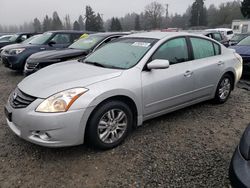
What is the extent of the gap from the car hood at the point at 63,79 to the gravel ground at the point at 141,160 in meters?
0.82

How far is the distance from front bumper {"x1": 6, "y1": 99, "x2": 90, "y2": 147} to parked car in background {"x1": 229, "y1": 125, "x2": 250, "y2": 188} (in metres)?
1.64

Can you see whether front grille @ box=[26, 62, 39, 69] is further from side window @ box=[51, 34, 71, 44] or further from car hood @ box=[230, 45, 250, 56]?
car hood @ box=[230, 45, 250, 56]

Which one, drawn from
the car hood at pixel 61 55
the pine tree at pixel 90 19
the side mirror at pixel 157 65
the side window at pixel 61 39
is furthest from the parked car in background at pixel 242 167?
the pine tree at pixel 90 19

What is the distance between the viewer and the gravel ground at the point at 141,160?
2.60 m

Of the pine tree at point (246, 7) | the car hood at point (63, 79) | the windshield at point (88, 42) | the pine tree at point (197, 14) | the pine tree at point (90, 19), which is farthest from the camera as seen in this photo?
the pine tree at point (197, 14)

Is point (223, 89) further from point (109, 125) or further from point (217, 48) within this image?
point (109, 125)

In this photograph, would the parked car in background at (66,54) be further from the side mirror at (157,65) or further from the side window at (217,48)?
the side mirror at (157,65)

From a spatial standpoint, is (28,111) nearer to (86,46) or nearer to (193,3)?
(86,46)

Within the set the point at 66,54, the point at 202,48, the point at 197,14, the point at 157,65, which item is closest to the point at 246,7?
the point at 197,14

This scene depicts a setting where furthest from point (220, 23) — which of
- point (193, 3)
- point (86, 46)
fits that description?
point (86, 46)

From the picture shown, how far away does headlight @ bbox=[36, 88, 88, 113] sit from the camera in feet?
8.86

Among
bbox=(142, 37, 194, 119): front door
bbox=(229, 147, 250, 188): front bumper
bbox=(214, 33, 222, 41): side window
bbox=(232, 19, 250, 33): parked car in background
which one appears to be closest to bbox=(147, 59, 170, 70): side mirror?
bbox=(142, 37, 194, 119): front door

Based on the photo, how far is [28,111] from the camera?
2734 mm

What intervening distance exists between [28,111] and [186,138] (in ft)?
7.15
